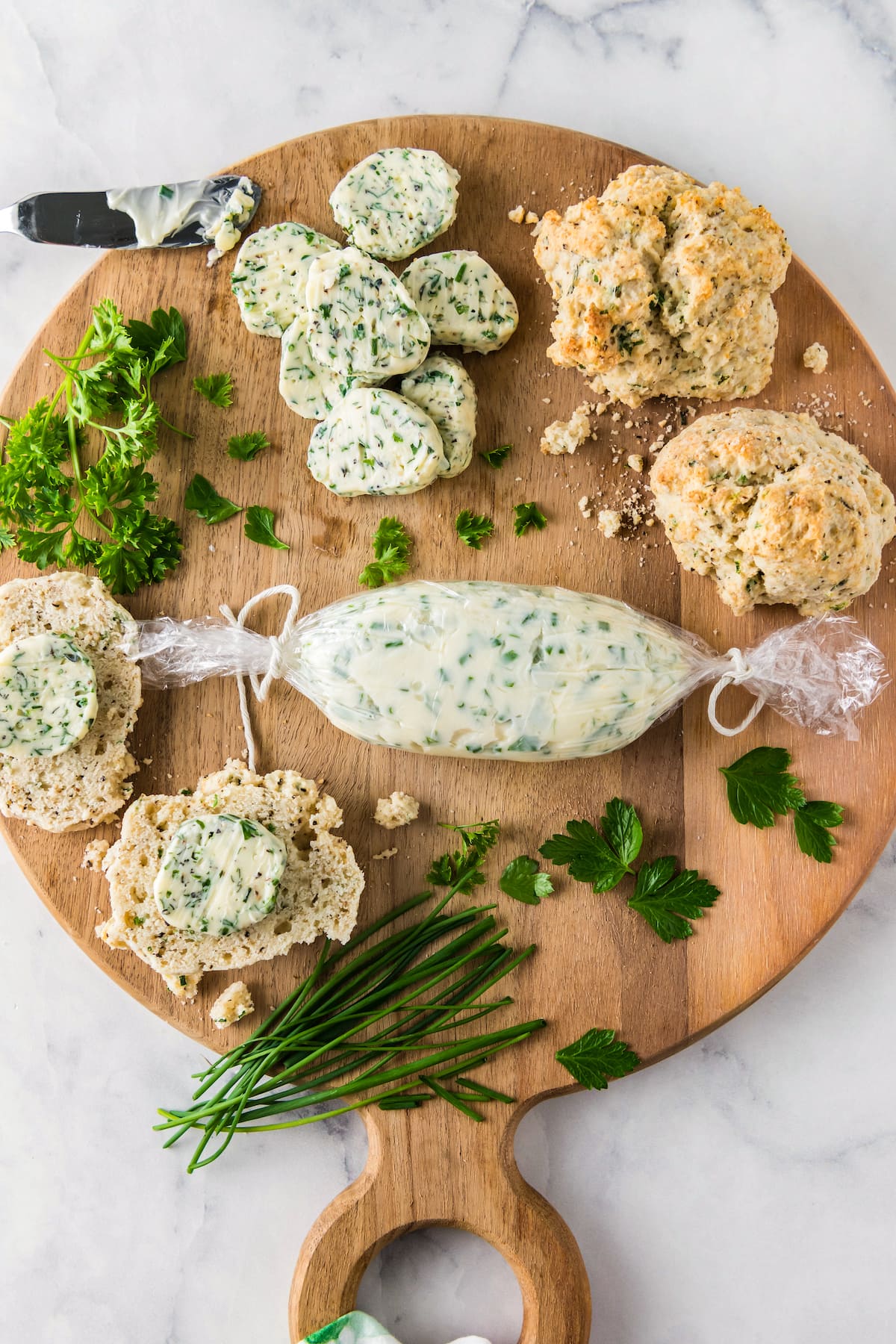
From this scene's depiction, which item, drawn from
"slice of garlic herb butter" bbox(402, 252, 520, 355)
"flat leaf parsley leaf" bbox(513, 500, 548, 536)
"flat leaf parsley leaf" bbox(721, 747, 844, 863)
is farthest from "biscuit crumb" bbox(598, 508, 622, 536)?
"flat leaf parsley leaf" bbox(721, 747, 844, 863)

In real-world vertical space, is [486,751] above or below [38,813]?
above

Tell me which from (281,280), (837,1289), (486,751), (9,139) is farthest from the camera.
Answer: (9,139)

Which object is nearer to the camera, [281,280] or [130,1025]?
[281,280]

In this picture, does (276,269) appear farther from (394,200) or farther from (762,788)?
(762,788)

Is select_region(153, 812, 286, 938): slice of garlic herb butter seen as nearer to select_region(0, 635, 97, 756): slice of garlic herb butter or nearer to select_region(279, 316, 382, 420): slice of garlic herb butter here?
select_region(0, 635, 97, 756): slice of garlic herb butter

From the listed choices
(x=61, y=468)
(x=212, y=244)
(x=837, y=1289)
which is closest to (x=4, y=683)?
(x=61, y=468)

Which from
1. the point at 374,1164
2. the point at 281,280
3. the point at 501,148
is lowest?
the point at 374,1164

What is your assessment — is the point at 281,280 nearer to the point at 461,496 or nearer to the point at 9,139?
the point at 461,496
